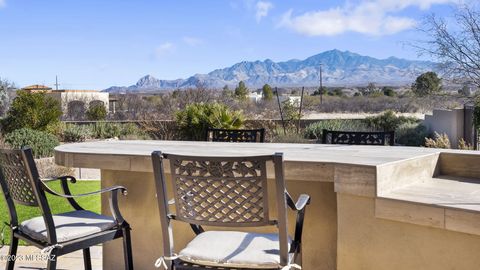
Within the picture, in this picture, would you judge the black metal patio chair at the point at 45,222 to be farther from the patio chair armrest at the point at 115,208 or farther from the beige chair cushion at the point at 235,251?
the beige chair cushion at the point at 235,251

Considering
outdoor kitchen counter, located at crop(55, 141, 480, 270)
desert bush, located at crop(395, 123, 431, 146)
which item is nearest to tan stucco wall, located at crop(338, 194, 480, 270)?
outdoor kitchen counter, located at crop(55, 141, 480, 270)

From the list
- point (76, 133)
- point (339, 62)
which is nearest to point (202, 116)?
point (76, 133)

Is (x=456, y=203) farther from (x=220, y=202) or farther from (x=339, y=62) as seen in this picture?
(x=339, y=62)

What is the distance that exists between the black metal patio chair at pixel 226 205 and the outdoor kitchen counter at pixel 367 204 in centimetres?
40

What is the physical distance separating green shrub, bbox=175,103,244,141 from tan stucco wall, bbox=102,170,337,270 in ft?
30.9

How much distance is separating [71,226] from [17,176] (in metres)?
0.37

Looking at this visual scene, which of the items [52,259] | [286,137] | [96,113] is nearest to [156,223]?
[52,259]

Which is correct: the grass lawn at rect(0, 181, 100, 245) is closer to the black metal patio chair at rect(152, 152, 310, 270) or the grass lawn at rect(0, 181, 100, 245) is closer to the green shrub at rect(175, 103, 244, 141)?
the black metal patio chair at rect(152, 152, 310, 270)

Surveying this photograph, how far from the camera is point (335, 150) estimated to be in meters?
3.23

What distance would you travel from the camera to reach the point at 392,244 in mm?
2408

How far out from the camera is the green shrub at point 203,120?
42.7 ft

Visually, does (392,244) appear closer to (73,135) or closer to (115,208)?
(115,208)

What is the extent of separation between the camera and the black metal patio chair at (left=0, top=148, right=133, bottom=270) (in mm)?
2432

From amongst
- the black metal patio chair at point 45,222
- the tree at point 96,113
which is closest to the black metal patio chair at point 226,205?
the black metal patio chair at point 45,222
